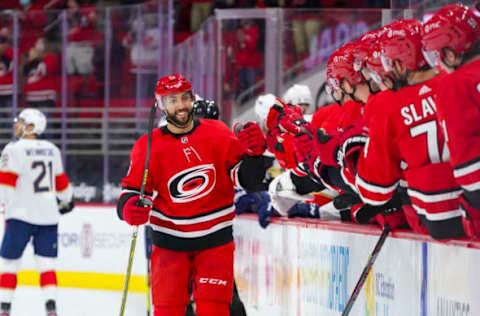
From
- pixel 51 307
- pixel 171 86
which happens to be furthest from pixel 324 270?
pixel 51 307

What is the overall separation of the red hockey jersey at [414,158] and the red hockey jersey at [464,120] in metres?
0.16

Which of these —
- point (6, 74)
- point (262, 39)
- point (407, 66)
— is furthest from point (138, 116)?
point (407, 66)

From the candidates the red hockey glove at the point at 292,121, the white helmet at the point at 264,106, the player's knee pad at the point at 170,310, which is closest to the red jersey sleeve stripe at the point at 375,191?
the red hockey glove at the point at 292,121

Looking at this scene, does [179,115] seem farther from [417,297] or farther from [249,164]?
[417,297]

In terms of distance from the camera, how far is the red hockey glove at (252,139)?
12.2ft

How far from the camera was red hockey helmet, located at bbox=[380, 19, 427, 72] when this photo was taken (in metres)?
A: 2.77

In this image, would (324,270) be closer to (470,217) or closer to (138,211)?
(138,211)

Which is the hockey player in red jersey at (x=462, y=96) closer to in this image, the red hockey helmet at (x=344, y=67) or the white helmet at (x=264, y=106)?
the red hockey helmet at (x=344, y=67)

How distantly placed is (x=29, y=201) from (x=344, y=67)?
3.23m

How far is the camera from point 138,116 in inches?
346

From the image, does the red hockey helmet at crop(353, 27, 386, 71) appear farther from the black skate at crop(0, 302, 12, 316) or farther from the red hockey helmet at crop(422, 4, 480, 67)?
the black skate at crop(0, 302, 12, 316)

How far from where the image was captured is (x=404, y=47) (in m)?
2.77

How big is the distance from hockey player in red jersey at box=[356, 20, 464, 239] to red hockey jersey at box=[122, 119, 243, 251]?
1.08 m

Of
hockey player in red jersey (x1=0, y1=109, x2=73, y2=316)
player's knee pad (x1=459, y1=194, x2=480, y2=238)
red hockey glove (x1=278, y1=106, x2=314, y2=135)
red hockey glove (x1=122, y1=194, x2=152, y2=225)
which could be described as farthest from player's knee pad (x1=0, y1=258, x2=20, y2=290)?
player's knee pad (x1=459, y1=194, x2=480, y2=238)
